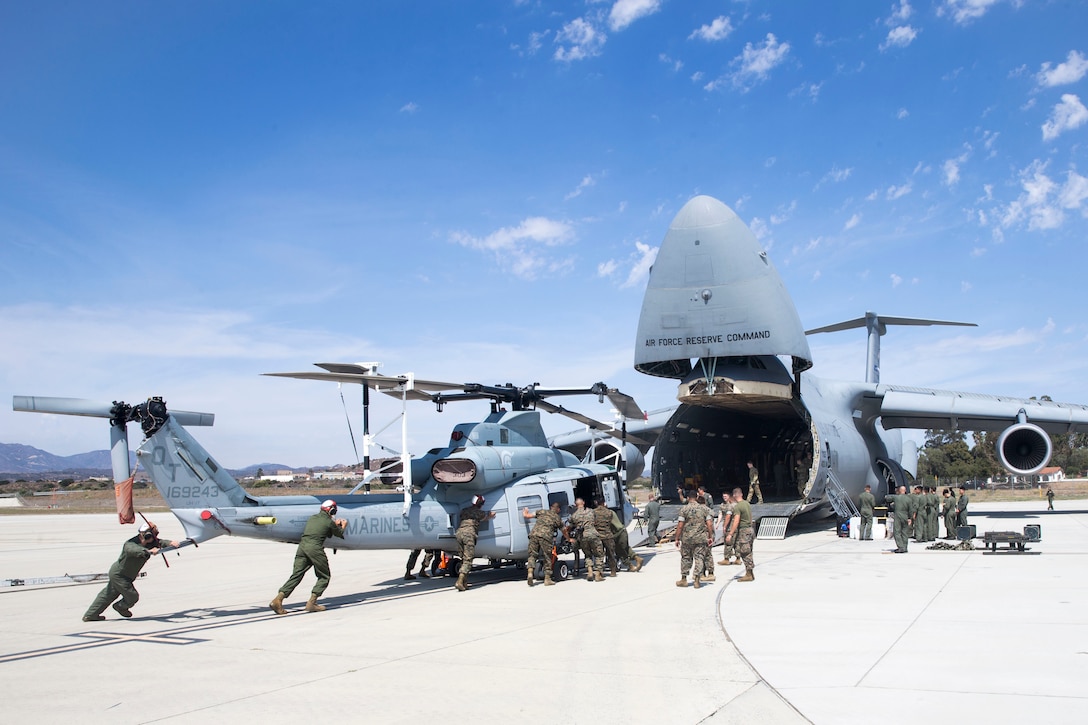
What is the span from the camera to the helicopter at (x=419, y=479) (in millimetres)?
10828

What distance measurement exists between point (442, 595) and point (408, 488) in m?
1.62

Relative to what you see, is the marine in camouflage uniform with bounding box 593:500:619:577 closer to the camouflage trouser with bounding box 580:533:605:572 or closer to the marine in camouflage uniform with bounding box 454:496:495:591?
the camouflage trouser with bounding box 580:533:605:572

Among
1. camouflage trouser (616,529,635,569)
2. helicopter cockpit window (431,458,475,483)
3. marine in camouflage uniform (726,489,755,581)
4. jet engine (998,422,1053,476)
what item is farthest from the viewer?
jet engine (998,422,1053,476)

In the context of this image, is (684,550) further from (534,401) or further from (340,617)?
(340,617)

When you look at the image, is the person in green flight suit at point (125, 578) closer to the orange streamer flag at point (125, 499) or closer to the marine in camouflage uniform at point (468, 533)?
the orange streamer flag at point (125, 499)

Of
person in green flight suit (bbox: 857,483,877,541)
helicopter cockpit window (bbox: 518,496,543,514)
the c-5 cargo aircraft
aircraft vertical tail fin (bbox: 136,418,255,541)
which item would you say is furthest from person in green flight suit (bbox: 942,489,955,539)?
aircraft vertical tail fin (bbox: 136,418,255,541)

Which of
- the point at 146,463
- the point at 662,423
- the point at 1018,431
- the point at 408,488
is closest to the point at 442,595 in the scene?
the point at 408,488

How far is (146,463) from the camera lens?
10758 mm

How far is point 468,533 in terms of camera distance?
12.8 m

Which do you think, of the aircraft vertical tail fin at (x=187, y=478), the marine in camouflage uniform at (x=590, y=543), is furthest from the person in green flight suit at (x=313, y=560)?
the marine in camouflage uniform at (x=590, y=543)

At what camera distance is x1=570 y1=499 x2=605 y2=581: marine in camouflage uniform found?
13477 millimetres

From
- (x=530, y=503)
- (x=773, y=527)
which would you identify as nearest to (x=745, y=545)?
(x=530, y=503)

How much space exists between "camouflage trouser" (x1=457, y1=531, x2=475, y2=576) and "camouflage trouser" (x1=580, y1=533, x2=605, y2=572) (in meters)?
1.90

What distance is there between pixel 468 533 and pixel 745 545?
4161 mm
